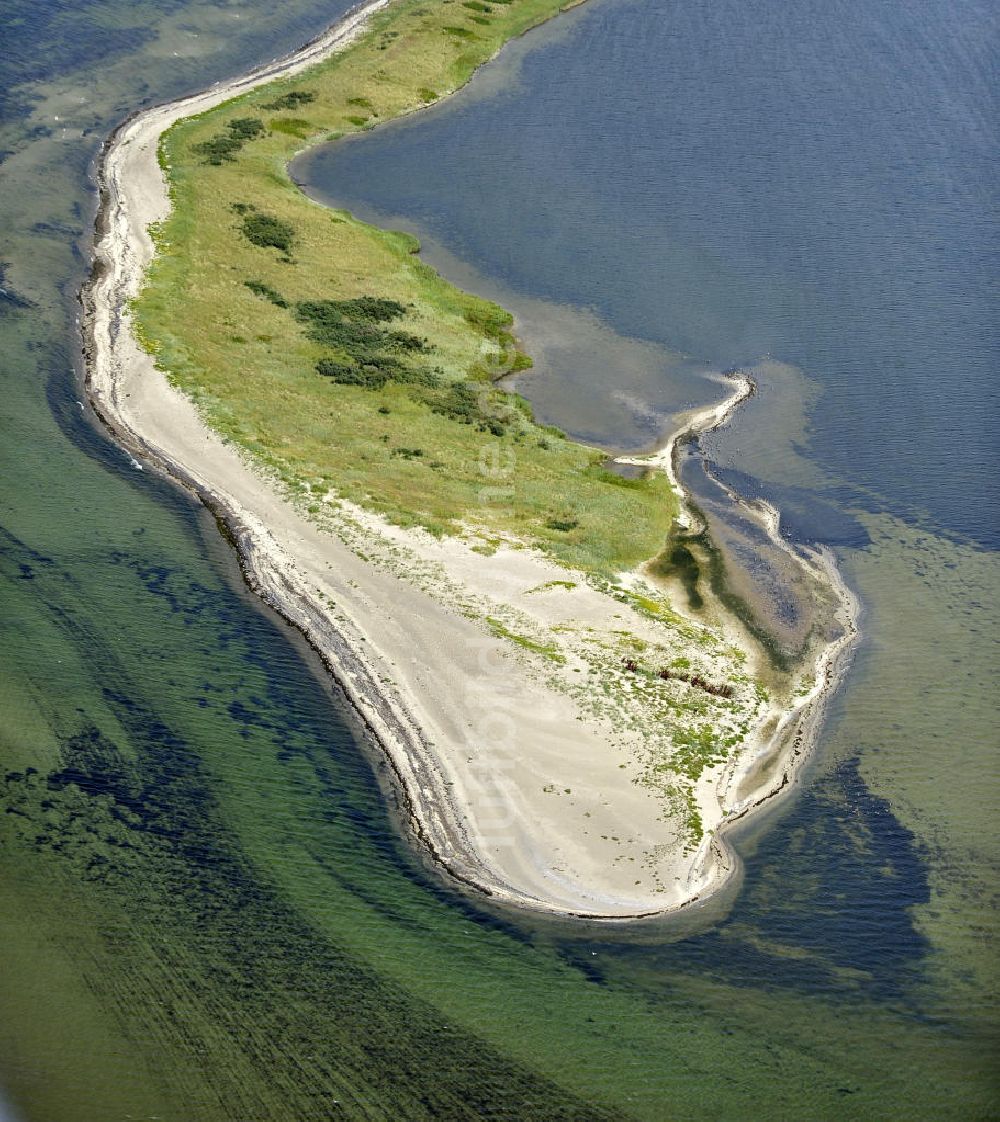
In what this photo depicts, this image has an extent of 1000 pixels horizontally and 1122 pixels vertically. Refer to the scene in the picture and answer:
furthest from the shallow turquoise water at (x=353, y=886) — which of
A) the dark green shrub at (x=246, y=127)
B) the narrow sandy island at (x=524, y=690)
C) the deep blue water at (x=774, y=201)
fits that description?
the dark green shrub at (x=246, y=127)

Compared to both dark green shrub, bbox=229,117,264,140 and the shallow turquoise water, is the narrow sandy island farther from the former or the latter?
dark green shrub, bbox=229,117,264,140

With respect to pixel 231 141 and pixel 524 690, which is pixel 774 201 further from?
pixel 524 690

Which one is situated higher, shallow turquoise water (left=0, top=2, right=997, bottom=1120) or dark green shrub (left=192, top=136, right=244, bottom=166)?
dark green shrub (left=192, top=136, right=244, bottom=166)

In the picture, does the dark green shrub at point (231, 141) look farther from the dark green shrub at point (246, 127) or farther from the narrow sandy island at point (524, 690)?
the narrow sandy island at point (524, 690)

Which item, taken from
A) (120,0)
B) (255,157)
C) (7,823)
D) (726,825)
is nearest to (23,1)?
(120,0)

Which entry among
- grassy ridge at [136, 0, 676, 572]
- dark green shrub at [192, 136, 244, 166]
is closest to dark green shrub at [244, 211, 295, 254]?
grassy ridge at [136, 0, 676, 572]

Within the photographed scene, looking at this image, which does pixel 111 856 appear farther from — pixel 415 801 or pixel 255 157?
pixel 255 157

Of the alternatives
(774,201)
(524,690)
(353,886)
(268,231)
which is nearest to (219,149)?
(268,231)
